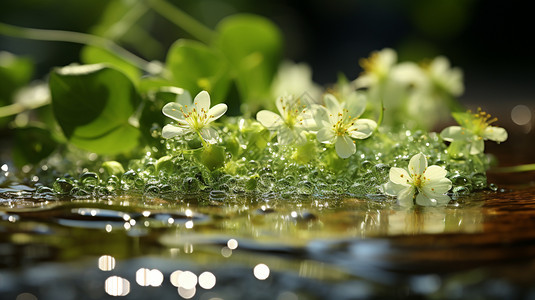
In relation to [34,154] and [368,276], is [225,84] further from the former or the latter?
[368,276]

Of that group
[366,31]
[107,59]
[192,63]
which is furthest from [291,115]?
[366,31]

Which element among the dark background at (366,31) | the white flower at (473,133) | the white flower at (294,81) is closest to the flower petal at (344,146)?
the white flower at (473,133)

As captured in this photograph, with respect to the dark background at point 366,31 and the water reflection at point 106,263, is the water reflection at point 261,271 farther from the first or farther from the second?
the dark background at point 366,31

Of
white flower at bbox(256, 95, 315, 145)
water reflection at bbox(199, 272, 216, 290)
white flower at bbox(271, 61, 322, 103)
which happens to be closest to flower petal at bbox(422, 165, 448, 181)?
white flower at bbox(256, 95, 315, 145)

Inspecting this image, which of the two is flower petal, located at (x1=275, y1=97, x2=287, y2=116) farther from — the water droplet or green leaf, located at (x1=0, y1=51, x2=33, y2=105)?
green leaf, located at (x1=0, y1=51, x2=33, y2=105)

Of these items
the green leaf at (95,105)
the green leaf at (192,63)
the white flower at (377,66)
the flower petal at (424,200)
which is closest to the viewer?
the flower petal at (424,200)

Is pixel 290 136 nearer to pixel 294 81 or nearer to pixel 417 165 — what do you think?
pixel 417 165
